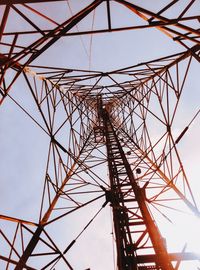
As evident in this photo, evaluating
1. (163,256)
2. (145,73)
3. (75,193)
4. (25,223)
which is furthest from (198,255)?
(145,73)

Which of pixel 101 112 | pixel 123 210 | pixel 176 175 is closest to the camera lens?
pixel 123 210

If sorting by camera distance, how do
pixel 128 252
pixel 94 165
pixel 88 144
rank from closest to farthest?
pixel 128 252, pixel 94 165, pixel 88 144

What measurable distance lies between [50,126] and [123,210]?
13.1 ft

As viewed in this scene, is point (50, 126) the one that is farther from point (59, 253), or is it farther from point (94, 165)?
point (59, 253)

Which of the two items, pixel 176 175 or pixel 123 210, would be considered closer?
pixel 123 210

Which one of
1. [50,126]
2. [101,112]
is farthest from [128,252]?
[101,112]

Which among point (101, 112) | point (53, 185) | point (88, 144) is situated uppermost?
point (101, 112)

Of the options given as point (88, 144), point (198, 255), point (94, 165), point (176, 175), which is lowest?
point (198, 255)

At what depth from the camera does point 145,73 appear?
10.8 meters

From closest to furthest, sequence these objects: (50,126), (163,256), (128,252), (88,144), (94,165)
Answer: (163,256) → (128,252) → (50,126) → (94,165) → (88,144)

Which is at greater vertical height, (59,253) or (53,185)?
(53,185)

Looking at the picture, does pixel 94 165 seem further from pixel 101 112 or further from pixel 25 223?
pixel 101 112

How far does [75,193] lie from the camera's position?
9438 millimetres

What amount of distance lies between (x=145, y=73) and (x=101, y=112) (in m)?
8.23
